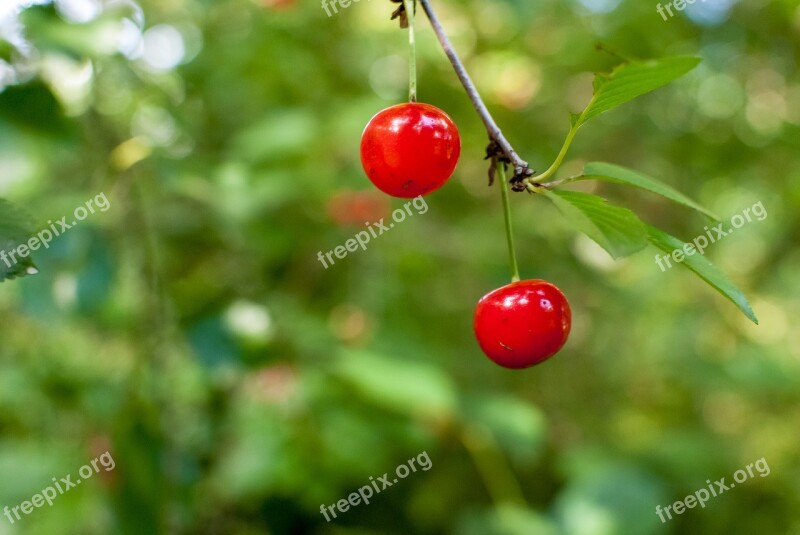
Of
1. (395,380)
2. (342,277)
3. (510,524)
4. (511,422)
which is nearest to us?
(395,380)

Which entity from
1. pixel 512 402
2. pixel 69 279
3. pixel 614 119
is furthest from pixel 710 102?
pixel 69 279

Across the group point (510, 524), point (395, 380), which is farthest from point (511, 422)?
point (395, 380)

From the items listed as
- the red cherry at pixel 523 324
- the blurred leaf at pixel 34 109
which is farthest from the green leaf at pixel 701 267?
the blurred leaf at pixel 34 109

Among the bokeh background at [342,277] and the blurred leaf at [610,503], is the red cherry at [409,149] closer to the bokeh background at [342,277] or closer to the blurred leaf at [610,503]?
the bokeh background at [342,277]

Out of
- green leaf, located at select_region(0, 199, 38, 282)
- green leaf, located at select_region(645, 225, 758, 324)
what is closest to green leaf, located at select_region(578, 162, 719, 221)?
green leaf, located at select_region(645, 225, 758, 324)

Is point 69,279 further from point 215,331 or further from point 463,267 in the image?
point 463,267

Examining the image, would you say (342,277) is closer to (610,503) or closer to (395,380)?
(395,380)

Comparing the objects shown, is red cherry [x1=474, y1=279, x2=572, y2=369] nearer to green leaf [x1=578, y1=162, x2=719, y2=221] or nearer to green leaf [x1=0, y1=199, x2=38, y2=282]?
green leaf [x1=578, y1=162, x2=719, y2=221]
